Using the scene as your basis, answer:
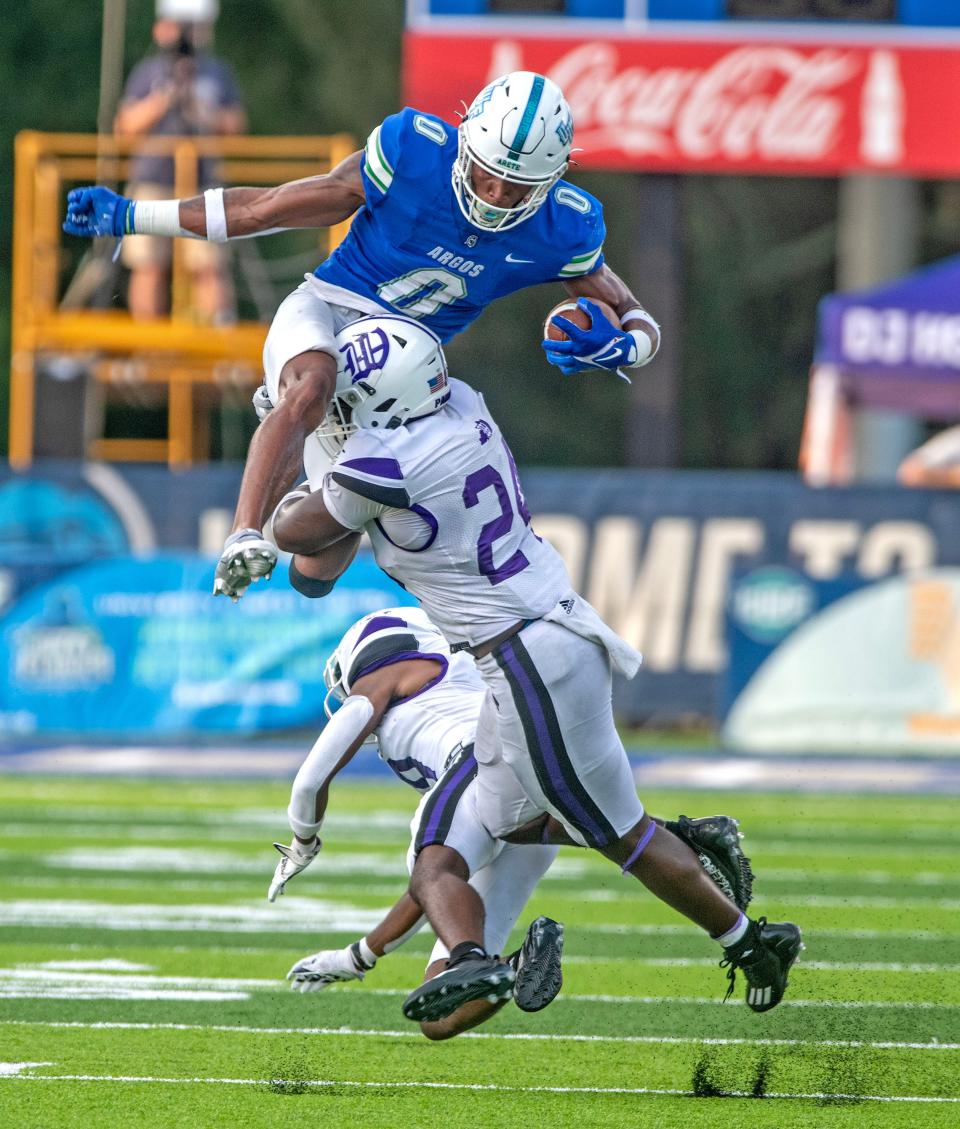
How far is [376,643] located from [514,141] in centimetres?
135

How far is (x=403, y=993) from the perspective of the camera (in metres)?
5.73

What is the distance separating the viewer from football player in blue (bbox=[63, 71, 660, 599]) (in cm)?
457

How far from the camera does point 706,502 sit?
476 inches

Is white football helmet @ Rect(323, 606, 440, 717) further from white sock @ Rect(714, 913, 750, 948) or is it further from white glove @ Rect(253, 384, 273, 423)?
white sock @ Rect(714, 913, 750, 948)

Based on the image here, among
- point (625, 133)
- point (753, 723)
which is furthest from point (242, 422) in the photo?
point (753, 723)

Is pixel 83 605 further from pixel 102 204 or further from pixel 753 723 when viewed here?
pixel 102 204

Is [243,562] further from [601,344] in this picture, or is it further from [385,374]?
[601,344]

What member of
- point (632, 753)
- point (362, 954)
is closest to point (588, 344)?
point (362, 954)

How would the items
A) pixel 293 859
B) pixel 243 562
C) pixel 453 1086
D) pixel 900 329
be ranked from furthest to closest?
pixel 900 329, pixel 293 859, pixel 453 1086, pixel 243 562

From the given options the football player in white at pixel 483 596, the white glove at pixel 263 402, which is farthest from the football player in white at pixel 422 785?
the white glove at pixel 263 402

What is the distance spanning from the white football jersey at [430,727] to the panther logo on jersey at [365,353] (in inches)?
36.5

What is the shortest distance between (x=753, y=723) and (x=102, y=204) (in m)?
7.20

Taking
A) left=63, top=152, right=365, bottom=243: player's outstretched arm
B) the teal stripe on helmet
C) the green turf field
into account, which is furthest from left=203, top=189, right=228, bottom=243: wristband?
the green turf field

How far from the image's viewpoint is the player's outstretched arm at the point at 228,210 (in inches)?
189
